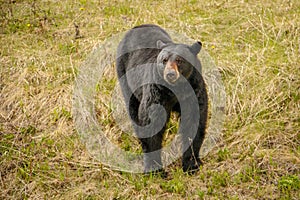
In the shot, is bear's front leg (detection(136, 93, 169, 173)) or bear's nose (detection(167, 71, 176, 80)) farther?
bear's front leg (detection(136, 93, 169, 173))

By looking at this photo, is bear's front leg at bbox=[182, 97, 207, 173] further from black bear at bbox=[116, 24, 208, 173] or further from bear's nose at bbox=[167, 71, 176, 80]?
bear's nose at bbox=[167, 71, 176, 80]

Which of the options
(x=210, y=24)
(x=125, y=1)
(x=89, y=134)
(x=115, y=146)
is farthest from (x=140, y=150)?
(x=125, y=1)

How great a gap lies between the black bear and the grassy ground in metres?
0.30

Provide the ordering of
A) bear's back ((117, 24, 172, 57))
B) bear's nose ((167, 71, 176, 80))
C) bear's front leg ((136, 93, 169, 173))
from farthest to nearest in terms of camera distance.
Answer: bear's back ((117, 24, 172, 57)) < bear's front leg ((136, 93, 169, 173)) < bear's nose ((167, 71, 176, 80))

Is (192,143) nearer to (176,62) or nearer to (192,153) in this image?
(192,153)

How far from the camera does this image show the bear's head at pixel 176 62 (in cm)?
419

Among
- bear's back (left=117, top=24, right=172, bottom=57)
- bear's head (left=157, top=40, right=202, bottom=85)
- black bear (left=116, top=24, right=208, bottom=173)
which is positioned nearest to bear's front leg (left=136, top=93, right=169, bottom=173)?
black bear (left=116, top=24, right=208, bottom=173)

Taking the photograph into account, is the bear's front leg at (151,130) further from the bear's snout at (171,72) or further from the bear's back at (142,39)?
the bear's back at (142,39)

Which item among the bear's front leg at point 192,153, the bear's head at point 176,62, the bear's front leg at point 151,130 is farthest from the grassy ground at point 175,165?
the bear's head at point 176,62

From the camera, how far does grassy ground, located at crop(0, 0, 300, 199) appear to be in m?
4.37

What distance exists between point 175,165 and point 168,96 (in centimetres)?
82

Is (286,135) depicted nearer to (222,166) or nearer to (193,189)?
(222,166)

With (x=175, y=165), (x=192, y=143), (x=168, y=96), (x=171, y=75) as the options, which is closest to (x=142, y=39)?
(x=168, y=96)

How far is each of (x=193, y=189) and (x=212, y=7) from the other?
4.24m
